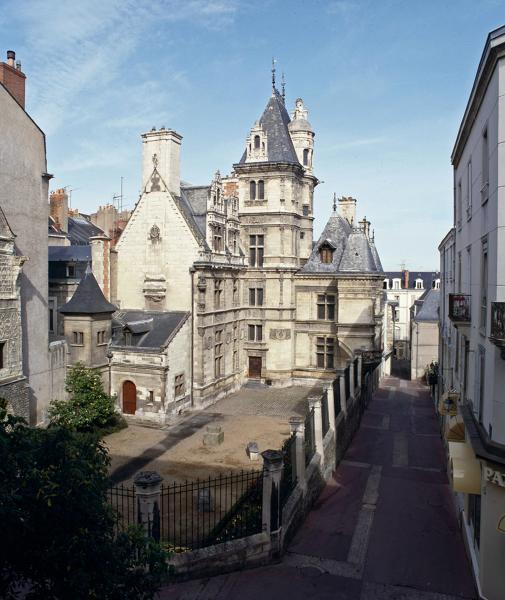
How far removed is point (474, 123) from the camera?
597 inches

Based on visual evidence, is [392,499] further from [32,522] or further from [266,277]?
[266,277]

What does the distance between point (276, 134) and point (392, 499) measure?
87.8 feet

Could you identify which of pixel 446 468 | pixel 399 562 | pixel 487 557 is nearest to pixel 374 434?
pixel 446 468

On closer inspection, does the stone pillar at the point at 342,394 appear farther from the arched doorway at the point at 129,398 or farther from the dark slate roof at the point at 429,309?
the dark slate roof at the point at 429,309

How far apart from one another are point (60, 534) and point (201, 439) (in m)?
18.9

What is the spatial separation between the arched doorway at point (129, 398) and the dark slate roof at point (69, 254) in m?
8.60

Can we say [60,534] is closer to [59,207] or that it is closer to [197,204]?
[197,204]

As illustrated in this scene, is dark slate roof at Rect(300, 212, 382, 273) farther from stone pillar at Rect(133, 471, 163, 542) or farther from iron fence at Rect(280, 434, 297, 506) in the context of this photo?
stone pillar at Rect(133, 471, 163, 542)

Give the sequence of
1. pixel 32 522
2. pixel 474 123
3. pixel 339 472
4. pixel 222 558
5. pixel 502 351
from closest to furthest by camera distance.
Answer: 1. pixel 32 522
2. pixel 502 351
3. pixel 222 558
4. pixel 474 123
5. pixel 339 472

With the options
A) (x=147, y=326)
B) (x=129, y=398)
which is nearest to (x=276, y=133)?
(x=147, y=326)

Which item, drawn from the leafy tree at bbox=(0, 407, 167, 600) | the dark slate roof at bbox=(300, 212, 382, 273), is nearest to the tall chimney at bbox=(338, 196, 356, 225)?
the dark slate roof at bbox=(300, 212, 382, 273)

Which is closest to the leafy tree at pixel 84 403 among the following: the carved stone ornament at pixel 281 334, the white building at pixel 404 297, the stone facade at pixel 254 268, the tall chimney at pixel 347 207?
the stone facade at pixel 254 268

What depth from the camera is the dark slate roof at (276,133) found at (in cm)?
3647

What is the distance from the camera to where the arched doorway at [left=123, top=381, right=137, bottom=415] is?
28.0 metres
